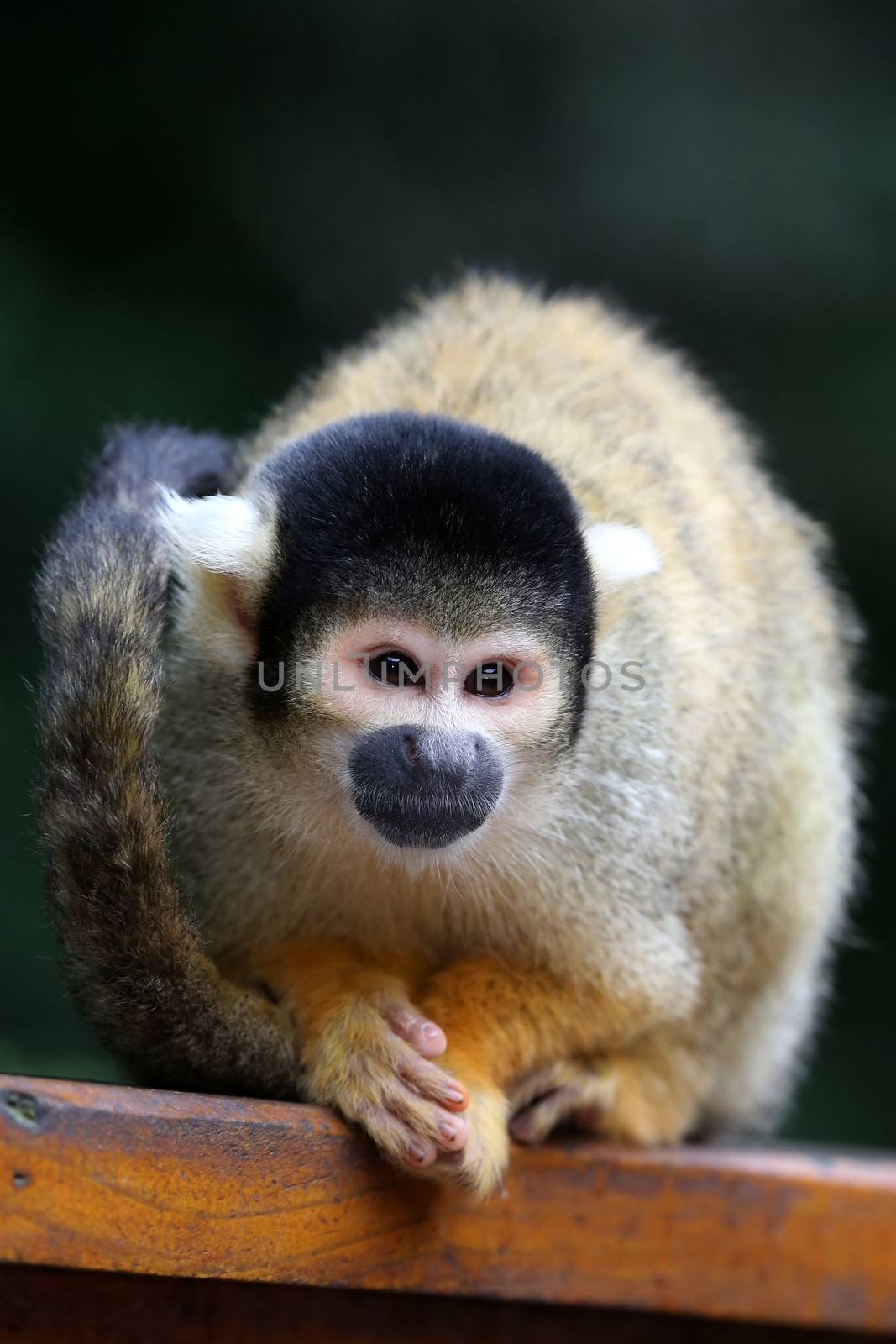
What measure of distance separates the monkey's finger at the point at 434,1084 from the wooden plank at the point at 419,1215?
9cm

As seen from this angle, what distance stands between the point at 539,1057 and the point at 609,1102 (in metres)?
0.18

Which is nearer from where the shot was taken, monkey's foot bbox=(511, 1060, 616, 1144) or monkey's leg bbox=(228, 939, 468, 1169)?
monkey's leg bbox=(228, 939, 468, 1169)

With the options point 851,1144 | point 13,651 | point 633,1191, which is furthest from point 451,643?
point 851,1144

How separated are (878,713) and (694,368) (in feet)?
4.17

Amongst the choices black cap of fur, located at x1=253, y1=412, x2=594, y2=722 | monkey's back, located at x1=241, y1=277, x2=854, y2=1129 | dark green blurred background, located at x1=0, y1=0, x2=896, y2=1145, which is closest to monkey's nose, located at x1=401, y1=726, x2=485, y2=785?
black cap of fur, located at x1=253, y1=412, x2=594, y2=722

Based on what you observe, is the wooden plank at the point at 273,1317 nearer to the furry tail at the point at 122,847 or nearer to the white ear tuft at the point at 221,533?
the furry tail at the point at 122,847

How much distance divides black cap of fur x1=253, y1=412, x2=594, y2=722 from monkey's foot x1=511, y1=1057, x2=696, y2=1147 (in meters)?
0.62

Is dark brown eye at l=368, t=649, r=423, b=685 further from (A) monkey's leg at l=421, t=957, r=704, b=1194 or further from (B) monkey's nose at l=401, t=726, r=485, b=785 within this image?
(A) monkey's leg at l=421, t=957, r=704, b=1194

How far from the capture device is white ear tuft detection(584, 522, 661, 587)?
1761 millimetres

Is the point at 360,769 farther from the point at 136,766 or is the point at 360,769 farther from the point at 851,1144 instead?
the point at 851,1144

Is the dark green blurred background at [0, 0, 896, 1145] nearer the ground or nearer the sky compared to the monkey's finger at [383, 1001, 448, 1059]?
nearer the sky

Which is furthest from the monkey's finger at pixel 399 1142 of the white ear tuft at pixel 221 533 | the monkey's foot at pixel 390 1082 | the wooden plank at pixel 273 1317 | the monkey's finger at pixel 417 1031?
the white ear tuft at pixel 221 533

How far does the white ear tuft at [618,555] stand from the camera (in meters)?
1.76

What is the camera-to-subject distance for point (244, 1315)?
5.22 ft
